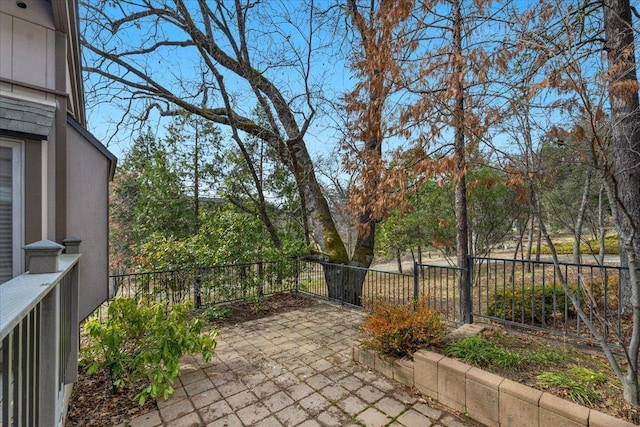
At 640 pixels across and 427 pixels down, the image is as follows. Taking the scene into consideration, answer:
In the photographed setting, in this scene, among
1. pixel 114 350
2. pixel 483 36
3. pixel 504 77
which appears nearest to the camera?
pixel 114 350

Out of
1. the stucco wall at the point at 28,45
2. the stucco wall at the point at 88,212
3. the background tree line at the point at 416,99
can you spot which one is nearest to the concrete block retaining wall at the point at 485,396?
the background tree line at the point at 416,99

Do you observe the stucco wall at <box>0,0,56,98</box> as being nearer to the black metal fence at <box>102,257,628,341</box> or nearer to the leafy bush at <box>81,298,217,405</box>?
the leafy bush at <box>81,298,217,405</box>

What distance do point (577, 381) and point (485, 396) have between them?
2.40 feet

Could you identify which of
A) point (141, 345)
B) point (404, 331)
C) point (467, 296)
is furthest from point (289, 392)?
point (467, 296)

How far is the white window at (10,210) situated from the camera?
7.84ft

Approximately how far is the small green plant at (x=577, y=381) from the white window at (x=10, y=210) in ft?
14.4

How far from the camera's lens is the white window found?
2389 mm

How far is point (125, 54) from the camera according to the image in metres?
6.97

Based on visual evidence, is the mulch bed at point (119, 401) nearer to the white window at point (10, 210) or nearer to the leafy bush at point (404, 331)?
the leafy bush at point (404, 331)

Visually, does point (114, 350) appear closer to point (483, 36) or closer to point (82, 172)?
point (82, 172)

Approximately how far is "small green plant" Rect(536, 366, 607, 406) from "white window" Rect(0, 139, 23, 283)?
4397 millimetres

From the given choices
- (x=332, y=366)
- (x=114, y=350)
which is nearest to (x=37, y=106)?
(x=114, y=350)

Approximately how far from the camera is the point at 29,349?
3.77 ft

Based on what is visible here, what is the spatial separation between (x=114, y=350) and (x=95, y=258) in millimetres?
1024
